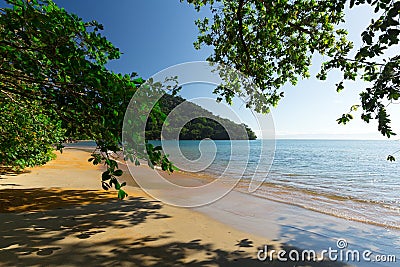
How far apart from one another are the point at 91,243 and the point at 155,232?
55.3 inches

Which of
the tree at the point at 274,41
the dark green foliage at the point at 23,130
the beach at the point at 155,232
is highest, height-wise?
the tree at the point at 274,41

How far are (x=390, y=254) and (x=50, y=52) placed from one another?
26.2 ft

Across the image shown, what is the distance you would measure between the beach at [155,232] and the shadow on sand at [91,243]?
0.05 ft

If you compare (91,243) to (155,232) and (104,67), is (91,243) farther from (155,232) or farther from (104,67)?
(104,67)

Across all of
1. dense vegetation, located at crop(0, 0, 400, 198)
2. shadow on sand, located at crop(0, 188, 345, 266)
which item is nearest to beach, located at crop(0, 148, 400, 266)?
shadow on sand, located at crop(0, 188, 345, 266)

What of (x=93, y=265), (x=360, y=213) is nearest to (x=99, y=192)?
(x=93, y=265)

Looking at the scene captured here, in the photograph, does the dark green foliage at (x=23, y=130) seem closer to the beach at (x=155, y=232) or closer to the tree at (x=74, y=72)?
the beach at (x=155, y=232)

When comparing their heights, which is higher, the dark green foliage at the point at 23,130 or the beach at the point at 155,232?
the dark green foliage at the point at 23,130

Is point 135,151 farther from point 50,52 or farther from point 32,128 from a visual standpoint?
point 32,128

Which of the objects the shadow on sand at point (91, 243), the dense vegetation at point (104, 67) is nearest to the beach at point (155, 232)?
the shadow on sand at point (91, 243)

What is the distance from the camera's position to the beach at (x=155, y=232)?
4383 mm

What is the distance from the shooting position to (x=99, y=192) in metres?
10.2

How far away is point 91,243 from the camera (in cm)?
483

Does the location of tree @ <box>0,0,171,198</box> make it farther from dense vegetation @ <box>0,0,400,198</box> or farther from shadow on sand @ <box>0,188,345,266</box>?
shadow on sand @ <box>0,188,345,266</box>
